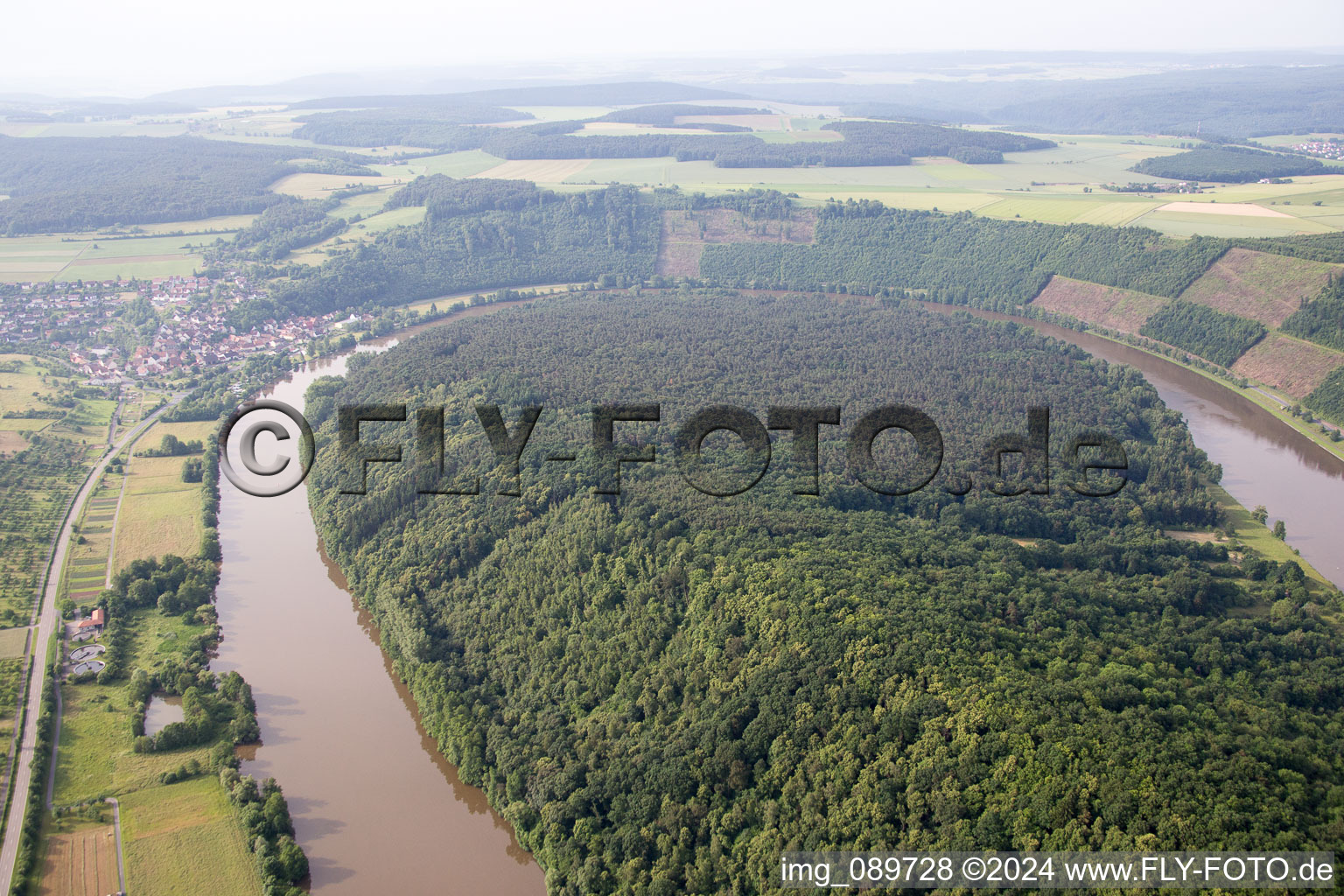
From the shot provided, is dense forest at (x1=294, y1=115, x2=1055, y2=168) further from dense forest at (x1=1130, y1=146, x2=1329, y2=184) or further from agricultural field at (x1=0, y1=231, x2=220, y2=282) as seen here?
agricultural field at (x1=0, y1=231, x2=220, y2=282)

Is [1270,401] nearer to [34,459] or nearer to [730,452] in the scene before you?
[730,452]

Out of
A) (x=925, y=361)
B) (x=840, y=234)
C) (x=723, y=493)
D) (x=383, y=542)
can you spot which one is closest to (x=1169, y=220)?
(x=840, y=234)

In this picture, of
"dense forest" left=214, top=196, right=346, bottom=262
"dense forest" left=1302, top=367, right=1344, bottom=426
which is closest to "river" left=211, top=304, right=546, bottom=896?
"dense forest" left=1302, top=367, right=1344, bottom=426

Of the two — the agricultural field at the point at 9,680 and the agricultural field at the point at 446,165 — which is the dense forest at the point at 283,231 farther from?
the agricultural field at the point at 9,680

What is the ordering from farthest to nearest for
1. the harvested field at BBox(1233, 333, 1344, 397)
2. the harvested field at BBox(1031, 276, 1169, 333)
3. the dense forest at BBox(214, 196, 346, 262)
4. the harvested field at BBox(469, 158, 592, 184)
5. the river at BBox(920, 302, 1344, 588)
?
the harvested field at BBox(469, 158, 592, 184) → the dense forest at BBox(214, 196, 346, 262) → the harvested field at BBox(1031, 276, 1169, 333) → the harvested field at BBox(1233, 333, 1344, 397) → the river at BBox(920, 302, 1344, 588)

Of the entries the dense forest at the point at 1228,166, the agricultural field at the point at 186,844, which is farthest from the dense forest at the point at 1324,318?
the agricultural field at the point at 186,844

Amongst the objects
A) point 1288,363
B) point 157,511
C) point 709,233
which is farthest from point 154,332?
point 1288,363
